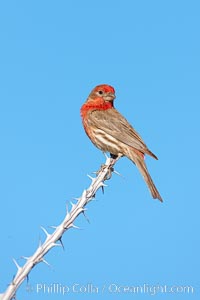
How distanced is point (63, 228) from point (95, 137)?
4385 mm

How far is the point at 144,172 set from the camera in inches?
315

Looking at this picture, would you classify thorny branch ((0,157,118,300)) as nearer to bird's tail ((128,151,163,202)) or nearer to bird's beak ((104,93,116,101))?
bird's tail ((128,151,163,202))

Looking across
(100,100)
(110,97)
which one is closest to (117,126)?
(110,97)

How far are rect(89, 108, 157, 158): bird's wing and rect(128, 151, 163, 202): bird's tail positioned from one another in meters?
0.16

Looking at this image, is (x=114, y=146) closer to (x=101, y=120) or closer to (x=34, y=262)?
(x=101, y=120)

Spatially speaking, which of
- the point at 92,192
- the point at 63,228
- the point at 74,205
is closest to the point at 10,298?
the point at 63,228

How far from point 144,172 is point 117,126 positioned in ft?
3.48

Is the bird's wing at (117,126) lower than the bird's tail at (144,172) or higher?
higher

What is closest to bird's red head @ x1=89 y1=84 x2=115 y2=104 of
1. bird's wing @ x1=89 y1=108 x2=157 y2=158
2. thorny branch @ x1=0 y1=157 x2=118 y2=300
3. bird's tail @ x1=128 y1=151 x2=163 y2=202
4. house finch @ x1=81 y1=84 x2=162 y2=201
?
house finch @ x1=81 y1=84 x2=162 y2=201

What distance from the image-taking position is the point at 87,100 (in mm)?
9586

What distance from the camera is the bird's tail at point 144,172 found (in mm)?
7448

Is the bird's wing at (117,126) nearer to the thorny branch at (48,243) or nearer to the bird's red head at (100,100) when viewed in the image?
the bird's red head at (100,100)

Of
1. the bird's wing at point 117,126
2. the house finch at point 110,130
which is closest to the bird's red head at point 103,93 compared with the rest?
the house finch at point 110,130

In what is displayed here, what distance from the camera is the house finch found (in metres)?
8.18
